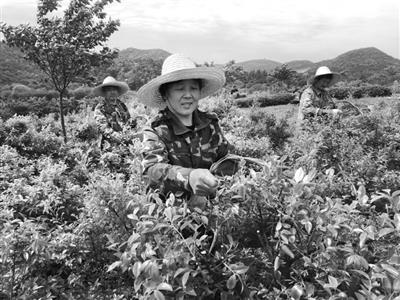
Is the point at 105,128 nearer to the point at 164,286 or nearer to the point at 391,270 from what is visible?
the point at 164,286

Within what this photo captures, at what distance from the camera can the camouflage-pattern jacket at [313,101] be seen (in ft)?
16.5

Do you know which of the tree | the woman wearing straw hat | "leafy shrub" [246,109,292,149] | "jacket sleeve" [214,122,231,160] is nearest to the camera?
the woman wearing straw hat

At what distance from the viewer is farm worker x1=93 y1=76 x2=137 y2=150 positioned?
5.07 meters

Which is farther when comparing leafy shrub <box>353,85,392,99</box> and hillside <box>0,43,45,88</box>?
hillside <box>0,43,45,88</box>

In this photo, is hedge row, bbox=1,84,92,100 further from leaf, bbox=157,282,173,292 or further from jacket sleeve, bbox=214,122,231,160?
leaf, bbox=157,282,173,292

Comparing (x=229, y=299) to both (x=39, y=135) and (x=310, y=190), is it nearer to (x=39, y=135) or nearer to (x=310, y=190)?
(x=310, y=190)

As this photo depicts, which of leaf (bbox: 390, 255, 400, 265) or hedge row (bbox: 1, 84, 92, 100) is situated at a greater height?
leaf (bbox: 390, 255, 400, 265)

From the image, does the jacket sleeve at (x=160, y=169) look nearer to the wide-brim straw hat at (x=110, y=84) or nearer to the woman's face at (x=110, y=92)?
the woman's face at (x=110, y=92)

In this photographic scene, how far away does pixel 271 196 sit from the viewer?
4.75 ft

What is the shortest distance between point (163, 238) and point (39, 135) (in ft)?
14.5

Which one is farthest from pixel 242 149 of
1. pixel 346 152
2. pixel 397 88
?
pixel 397 88

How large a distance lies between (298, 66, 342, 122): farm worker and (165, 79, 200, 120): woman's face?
2.85 meters

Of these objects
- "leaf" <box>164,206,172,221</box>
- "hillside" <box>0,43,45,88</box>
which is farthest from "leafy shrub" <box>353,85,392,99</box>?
"hillside" <box>0,43,45,88</box>

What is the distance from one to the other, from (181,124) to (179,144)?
0.11m
